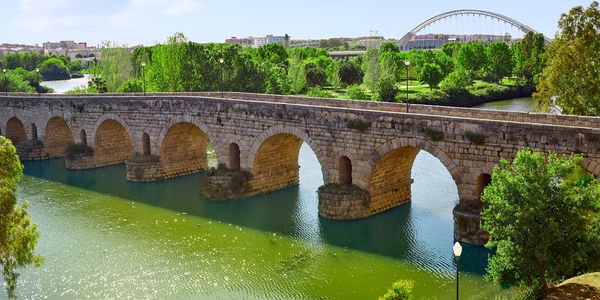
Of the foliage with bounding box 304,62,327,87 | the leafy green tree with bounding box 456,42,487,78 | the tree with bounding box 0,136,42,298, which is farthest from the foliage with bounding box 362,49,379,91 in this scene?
the tree with bounding box 0,136,42,298

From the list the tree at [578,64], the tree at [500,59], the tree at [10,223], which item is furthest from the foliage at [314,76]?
the tree at [10,223]

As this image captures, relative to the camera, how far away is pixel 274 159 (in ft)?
107

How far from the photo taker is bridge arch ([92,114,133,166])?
40.8 metres

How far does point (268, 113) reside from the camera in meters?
30.0

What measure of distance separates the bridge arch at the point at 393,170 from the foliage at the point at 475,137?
1216mm

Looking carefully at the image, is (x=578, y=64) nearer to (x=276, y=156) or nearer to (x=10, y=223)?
(x=276, y=156)

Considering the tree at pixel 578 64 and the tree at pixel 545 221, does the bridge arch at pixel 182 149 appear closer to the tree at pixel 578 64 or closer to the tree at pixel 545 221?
the tree at pixel 578 64

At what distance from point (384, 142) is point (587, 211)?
37.2 ft

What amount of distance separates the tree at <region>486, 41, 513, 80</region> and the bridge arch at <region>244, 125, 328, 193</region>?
187 feet

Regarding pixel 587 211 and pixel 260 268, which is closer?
pixel 587 211

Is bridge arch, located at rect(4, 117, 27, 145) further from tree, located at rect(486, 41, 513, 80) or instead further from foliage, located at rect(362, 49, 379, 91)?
tree, located at rect(486, 41, 513, 80)

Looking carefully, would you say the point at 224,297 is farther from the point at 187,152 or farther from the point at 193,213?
the point at 187,152

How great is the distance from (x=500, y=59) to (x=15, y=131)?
6035cm

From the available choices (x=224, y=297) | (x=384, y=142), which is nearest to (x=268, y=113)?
(x=384, y=142)
